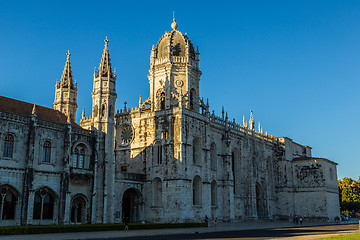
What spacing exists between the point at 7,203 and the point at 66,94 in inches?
705

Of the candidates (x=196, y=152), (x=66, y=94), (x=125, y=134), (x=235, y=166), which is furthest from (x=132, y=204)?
(x=235, y=166)

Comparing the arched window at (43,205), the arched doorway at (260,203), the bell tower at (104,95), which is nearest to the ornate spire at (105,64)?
the bell tower at (104,95)

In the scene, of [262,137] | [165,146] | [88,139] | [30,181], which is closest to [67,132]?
[88,139]

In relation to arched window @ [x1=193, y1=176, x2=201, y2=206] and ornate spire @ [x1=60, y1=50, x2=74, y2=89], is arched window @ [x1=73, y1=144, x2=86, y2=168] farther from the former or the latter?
arched window @ [x1=193, y1=176, x2=201, y2=206]

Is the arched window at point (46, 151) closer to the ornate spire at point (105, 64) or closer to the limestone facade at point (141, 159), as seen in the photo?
the limestone facade at point (141, 159)

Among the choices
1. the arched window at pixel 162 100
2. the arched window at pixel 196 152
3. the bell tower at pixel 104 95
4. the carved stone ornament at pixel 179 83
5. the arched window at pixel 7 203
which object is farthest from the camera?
the arched window at pixel 162 100

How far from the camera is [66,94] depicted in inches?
1978

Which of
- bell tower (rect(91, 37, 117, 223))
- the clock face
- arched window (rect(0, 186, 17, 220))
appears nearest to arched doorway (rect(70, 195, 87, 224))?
bell tower (rect(91, 37, 117, 223))

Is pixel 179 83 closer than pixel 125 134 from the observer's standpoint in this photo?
Yes

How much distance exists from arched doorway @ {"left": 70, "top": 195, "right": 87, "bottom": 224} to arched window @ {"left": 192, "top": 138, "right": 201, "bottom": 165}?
52.4 ft

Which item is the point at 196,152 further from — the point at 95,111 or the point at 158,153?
the point at 95,111

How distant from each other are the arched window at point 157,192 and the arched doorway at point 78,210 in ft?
34.2

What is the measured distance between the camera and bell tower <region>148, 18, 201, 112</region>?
52.8m

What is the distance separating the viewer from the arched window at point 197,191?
50.7 m
